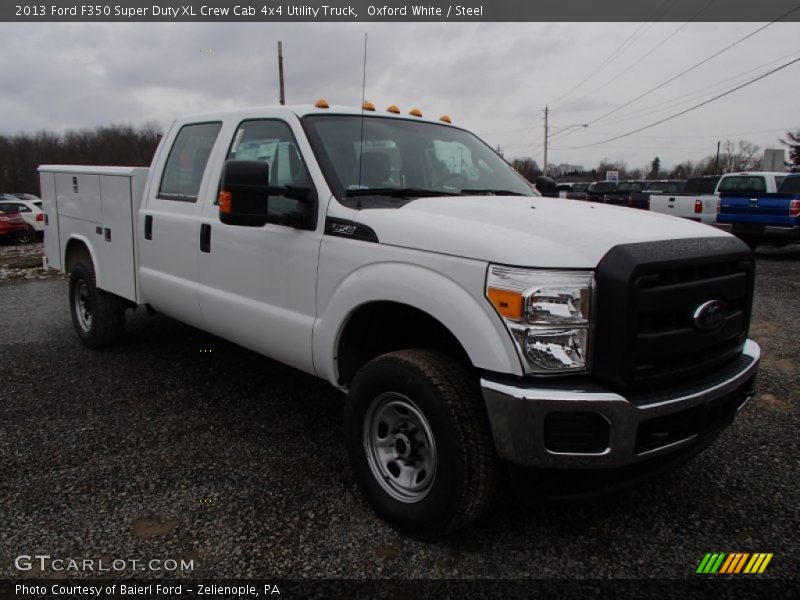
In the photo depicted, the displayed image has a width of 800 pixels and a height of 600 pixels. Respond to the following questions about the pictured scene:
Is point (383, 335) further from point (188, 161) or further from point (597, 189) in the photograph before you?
point (597, 189)

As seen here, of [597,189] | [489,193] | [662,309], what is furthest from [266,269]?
[597,189]

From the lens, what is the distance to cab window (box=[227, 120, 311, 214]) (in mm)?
3385

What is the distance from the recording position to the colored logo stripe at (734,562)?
2.55 m

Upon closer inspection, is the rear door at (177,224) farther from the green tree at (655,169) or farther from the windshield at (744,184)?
the green tree at (655,169)

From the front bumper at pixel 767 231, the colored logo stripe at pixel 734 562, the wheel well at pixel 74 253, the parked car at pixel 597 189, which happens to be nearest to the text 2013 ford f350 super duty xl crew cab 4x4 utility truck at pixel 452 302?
the colored logo stripe at pixel 734 562

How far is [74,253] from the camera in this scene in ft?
19.1

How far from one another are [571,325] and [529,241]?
372 mm

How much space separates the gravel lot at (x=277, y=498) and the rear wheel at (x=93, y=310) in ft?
2.14

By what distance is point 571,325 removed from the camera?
228cm

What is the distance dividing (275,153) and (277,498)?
197cm

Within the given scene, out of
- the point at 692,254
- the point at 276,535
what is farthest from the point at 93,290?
the point at 692,254

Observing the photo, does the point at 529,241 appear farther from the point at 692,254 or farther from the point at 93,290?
the point at 93,290

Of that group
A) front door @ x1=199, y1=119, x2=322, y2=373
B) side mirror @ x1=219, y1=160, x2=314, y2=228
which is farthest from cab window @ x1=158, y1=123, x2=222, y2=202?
side mirror @ x1=219, y1=160, x2=314, y2=228

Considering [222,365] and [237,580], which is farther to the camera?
[222,365]
